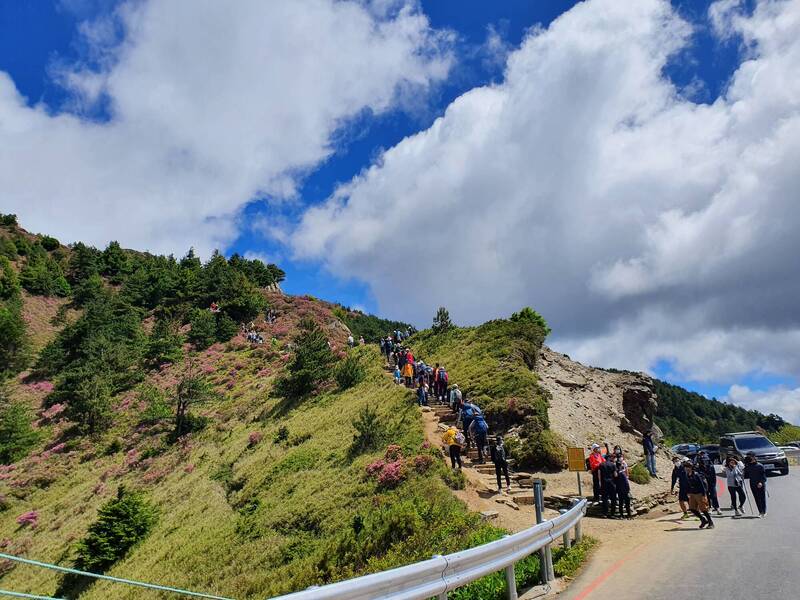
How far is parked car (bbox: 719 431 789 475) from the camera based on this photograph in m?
23.0

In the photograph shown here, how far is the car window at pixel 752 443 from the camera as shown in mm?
23953

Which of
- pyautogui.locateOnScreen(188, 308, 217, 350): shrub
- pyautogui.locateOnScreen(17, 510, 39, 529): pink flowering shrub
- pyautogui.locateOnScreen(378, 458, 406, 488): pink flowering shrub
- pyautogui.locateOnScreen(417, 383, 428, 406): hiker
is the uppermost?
pyautogui.locateOnScreen(188, 308, 217, 350): shrub

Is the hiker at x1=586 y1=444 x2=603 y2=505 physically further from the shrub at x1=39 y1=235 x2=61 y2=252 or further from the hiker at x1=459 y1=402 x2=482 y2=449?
the shrub at x1=39 y1=235 x2=61 y2=252

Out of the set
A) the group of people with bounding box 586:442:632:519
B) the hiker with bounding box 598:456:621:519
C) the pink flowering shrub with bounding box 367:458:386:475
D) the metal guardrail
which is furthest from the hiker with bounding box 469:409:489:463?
the metal guardrail

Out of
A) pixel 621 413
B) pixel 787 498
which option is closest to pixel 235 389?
pixel 621 413

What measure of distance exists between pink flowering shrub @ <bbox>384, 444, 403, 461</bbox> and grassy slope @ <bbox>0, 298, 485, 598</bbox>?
1.70 feet

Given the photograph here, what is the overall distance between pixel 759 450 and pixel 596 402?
7.16 m

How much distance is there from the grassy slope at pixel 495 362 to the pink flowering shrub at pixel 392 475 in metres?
6.14

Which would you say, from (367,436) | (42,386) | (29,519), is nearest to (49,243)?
(42,386)

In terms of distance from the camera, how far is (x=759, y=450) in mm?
23516

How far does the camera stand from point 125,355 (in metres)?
46.2

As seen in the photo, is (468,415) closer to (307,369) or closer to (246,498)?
(246,498)

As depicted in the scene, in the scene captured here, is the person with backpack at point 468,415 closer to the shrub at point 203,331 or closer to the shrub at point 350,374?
the shrub at point 350,374

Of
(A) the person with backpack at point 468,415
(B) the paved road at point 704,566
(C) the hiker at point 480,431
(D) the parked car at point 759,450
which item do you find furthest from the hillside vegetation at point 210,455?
(D) the parked car at point 759,450
